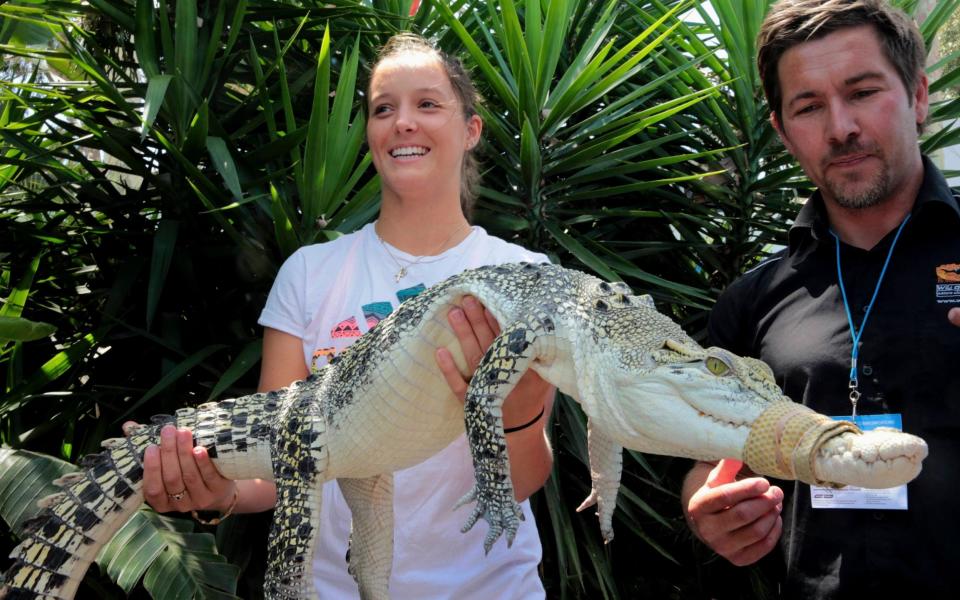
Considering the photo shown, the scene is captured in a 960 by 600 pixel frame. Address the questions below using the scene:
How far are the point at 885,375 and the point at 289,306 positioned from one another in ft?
4.74

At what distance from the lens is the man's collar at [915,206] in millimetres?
2082

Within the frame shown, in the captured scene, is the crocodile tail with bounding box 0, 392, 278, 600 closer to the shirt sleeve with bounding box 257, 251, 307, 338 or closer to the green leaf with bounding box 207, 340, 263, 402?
the shirt sleeve with bounding box 257, 251, 307, 338

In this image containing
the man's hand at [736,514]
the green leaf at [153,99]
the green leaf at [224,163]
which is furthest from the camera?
the green leaf at [224,163]

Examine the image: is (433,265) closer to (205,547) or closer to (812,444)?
(205,547)

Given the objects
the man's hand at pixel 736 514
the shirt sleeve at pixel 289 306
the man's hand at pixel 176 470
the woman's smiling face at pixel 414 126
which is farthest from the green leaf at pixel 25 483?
the man's hand at pixel 736 514

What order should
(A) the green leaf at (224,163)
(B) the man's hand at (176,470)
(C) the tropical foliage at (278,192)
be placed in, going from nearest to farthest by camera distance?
(B) the man's hand at (176,470)
(A) the green leaf at (224,163)
(C) the tropical foliage at (278,192)

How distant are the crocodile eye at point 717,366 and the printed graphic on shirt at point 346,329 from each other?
93cm

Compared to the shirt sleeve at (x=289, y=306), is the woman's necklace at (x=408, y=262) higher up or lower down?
higher up

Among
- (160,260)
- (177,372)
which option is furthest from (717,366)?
(160,260)

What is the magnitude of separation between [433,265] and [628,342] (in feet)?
2.41

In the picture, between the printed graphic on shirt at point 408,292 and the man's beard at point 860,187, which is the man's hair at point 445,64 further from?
the man's beard at point 860,187

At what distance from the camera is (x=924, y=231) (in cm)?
212

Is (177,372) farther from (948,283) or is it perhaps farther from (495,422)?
(948,283)

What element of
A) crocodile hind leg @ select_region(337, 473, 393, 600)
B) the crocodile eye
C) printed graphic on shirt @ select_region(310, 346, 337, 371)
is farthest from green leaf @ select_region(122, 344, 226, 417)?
the crocodile eye
